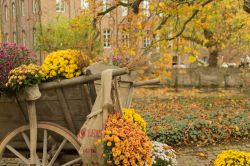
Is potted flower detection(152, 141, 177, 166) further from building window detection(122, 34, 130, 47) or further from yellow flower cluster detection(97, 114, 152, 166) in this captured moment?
building window detection(122, 34, 130, 47)

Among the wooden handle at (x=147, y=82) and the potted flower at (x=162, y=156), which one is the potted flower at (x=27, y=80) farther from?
the wooden handle at (x=147, y=82)

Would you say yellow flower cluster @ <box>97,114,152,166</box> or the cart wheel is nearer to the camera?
yellow flower cluster @ <box>97,114,152,166</box>

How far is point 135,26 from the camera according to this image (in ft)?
32.3

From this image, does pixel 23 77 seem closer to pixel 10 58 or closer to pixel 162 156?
pixel 10 58

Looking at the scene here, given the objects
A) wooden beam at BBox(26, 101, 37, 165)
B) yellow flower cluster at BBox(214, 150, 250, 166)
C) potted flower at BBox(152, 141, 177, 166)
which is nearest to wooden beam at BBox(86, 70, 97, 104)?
wooden beam at BBox(26, 101, 37, 165)

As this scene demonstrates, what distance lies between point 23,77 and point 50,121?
71 cm

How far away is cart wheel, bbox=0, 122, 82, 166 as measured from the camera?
160 inches

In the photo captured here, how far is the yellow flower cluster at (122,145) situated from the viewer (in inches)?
138

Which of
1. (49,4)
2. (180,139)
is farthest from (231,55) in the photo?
(180,139)

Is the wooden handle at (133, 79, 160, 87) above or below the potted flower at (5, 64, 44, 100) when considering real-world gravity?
below

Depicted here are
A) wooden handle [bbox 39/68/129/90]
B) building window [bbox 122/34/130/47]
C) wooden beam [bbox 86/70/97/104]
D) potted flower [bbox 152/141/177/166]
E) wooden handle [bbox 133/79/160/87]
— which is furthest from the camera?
building window [bbox 122/34/130/47]

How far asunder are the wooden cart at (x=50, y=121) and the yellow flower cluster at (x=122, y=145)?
490 millimetres

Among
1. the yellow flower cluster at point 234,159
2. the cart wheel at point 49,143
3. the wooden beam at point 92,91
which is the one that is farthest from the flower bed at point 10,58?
the yellow flower cluster at point 234,159

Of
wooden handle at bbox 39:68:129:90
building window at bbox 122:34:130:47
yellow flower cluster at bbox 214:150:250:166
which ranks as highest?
building window at bbox 122:34:130:47
